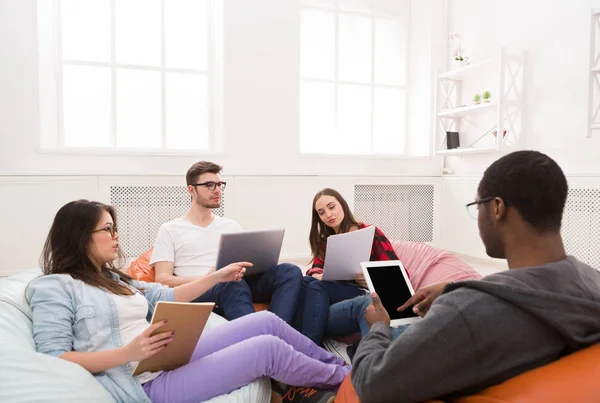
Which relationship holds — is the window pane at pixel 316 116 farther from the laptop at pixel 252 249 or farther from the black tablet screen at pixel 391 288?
the black tablet screen at pixel 391 288

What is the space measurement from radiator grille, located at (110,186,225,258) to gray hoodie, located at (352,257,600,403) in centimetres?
343

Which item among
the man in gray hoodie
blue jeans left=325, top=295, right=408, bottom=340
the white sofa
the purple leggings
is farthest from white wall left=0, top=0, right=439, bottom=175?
the man in gray hoodie

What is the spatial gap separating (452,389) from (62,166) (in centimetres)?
376

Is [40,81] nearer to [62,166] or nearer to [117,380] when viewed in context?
[62,166]

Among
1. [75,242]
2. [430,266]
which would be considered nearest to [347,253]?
[430,266]

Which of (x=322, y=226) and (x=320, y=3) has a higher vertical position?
(x=320, y=3)

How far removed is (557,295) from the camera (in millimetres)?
881

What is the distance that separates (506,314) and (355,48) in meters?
4.66

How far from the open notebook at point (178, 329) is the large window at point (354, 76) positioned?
3.74 m

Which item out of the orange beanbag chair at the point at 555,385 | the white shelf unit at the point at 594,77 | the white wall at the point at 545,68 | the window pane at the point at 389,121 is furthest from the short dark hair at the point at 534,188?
the window pane at the point at 389,121

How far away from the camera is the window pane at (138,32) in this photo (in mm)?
4176

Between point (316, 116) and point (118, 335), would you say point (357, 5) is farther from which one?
point (118, 335)

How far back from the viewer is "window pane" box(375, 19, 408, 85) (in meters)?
5.26

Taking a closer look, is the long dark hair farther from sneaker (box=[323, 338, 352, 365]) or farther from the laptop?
sneaker (box=[323, 338, 352, 365])
